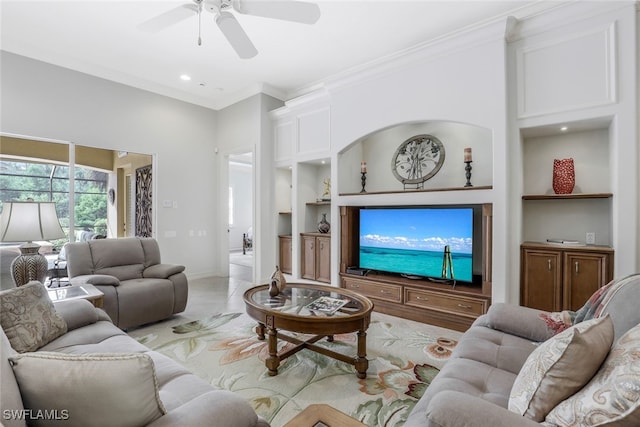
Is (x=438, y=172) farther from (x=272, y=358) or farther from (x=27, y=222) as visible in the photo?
(x=27, y=222)

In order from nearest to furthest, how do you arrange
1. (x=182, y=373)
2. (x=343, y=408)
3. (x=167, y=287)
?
1. (x=182, y=373)
2. (x=343, y=408)
3. (x=167, y=287)

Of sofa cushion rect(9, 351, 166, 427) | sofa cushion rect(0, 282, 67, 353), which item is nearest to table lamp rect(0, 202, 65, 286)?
sofa cushion rect(0, 282, 67, 353)

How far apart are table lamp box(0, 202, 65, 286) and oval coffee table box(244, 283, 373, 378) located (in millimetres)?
1872

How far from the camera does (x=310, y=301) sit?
263 centimetres

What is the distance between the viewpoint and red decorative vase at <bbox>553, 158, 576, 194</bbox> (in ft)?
10.1

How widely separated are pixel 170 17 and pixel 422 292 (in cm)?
369

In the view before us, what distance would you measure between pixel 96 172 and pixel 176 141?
1352 millimetres

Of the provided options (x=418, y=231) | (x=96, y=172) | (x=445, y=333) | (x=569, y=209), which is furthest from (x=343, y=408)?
(x=96, y=172)

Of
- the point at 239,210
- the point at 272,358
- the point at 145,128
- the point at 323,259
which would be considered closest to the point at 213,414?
the point at 272,358

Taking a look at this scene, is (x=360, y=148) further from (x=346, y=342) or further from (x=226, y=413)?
(x=226, y=413)

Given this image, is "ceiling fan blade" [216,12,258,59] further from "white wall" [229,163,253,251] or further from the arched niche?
"white wall" [229,163,253,251]

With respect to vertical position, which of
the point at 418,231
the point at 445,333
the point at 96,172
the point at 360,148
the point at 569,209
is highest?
the point at 360,148

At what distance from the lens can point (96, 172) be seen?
468cm

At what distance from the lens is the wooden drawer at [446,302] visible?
3131mm
